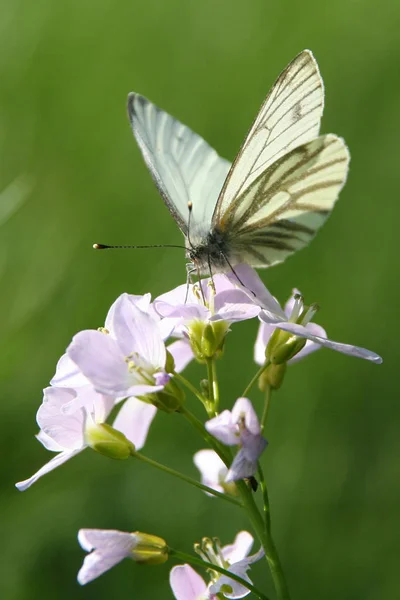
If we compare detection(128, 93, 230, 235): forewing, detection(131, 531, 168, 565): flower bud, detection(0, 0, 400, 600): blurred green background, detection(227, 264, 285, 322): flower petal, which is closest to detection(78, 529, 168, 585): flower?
detection(131, 531, 168, 565): flower bud

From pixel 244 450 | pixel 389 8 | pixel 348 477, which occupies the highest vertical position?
pixel 389 8

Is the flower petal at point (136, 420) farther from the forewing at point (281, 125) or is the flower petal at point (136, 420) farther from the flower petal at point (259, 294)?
the forewing at point (281, 125)

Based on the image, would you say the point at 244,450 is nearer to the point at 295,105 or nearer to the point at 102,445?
the point at 102,445

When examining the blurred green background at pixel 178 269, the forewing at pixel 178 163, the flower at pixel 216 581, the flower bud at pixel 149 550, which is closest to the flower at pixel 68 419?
the flower bud at pixel 149 550

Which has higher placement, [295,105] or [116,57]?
[295,105]

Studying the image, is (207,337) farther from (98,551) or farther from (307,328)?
(98,551)

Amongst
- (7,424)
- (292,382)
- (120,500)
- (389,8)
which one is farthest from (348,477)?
(389,8)

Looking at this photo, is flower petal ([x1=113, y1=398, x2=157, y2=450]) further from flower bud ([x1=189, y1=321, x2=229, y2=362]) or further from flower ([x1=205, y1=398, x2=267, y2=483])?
flower ([x1=205, y1=398, x2=267, y2=483])
